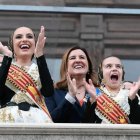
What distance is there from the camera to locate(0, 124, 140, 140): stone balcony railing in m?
5.30

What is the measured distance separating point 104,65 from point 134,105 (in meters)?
0.49

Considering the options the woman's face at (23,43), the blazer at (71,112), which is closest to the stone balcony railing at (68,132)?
the blazer at (71,112)

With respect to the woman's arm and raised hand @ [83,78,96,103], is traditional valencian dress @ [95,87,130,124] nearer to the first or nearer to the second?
raised hand @ [83,78,96,103]

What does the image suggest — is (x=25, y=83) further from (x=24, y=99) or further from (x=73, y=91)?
(x=73, y=91)

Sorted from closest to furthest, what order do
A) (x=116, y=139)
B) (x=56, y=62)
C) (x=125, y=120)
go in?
(x=116, y=139) < (x=125, y=120) < (x=56, y=62)

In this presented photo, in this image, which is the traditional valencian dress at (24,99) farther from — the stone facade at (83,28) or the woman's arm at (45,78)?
the stone facade at (83,28)

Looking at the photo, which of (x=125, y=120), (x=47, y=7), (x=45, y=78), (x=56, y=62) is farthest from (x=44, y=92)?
(x=47, y=7)

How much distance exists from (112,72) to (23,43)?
617 mm

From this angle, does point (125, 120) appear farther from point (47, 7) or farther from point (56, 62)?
point (47, 7)

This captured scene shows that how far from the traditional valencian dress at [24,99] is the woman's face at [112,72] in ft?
1.70

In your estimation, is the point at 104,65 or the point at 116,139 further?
the point at 104,65

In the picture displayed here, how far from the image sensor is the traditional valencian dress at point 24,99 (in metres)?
5.49

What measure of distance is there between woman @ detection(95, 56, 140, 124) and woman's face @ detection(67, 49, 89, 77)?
0.16 m

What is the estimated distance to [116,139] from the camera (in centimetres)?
537
